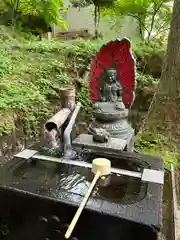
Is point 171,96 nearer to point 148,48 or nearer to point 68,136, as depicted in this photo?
point 68,136

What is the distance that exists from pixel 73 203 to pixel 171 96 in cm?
239

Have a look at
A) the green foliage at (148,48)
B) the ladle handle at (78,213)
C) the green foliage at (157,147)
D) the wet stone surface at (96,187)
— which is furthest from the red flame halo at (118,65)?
the green foliage at (148,48)

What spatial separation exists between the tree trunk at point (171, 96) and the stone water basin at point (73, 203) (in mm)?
1729

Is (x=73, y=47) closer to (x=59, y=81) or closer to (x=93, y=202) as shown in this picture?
(x=59, y=81)

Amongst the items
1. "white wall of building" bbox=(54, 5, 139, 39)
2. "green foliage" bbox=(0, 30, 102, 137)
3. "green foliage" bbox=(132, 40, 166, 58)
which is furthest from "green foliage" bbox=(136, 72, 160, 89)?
"white wall of building" bbox=(54, 5, 139, 39)

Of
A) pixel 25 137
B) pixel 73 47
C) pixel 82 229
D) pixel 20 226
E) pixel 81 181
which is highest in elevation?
pixel 73 47

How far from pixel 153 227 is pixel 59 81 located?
3.38 meters

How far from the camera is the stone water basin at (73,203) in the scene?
3.50 feet

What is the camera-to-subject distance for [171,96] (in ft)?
10.1

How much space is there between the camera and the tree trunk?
9.96ft

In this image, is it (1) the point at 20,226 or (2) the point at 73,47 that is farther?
(2) the point at 73,47

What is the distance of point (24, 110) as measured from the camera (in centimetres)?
304

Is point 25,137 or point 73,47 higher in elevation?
point 73,47

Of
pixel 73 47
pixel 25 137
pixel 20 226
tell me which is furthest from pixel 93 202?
pixel 73 47
